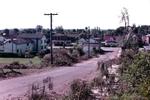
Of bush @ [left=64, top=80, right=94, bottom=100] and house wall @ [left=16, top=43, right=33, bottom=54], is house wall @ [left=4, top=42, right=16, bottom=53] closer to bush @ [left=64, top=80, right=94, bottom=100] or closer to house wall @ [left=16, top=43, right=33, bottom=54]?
house wall @ [left=16, top=43, right=33, bottom=54]

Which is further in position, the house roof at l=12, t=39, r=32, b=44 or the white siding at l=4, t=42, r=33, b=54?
the house roof at l=12, t=39, r=32, b=44

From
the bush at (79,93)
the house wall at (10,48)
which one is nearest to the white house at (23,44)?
the house wall at (10,48)

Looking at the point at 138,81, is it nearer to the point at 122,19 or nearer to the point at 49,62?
the point at 49,62

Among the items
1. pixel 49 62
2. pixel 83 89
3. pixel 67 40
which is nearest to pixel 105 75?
pixel 83 89

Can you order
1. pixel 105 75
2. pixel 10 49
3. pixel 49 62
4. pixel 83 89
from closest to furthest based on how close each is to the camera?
pixel 83 89 < pixel 105 75 < pixel 49 62 < pixel 10 49

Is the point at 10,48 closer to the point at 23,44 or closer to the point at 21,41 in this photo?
the point at 23,44

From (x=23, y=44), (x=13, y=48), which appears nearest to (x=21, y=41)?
(x=23, y=44)

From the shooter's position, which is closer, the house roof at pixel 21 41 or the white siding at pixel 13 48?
the white siding at pixel 13 48

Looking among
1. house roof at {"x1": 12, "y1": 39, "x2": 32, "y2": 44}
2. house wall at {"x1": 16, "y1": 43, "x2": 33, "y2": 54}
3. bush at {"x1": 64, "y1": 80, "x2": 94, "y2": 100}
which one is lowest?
house wall at {"x1": 16, "y1": 43, "x2": 33, "y2": 54}

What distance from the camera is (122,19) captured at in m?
66.4

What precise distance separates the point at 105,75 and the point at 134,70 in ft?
25.7

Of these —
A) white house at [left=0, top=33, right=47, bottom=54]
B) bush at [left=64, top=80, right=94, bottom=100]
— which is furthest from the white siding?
bush at [left=64, top=80, right=94, bottom=100]

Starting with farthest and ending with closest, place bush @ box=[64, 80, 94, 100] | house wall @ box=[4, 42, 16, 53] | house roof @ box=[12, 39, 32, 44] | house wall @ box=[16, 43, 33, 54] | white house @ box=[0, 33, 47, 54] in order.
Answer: house wall @ box=[16, 43, 33, 54] → house roof @ box=[12, 39, 32, 44] → white house @ box=[0, 33, 47, 54] → house wall @ box=[4, 42, 16, 53] → bush @ box=[64, 80, 94, 100]

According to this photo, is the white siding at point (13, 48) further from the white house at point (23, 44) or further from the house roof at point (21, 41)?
the house roof at point (21, 41)
